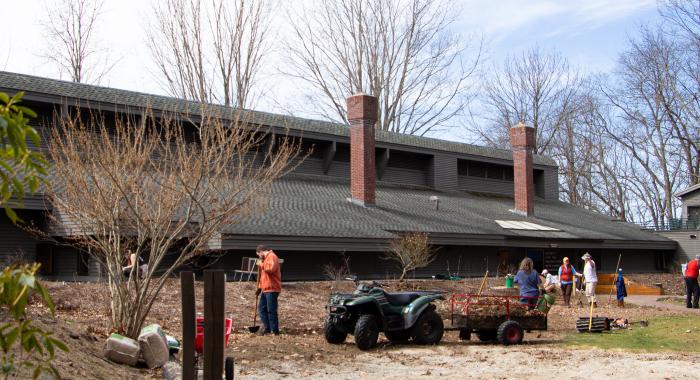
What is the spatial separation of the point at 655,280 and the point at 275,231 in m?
20.9

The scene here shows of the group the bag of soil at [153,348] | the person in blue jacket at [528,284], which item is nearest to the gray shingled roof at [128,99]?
the person in blue jacket at [528,284]

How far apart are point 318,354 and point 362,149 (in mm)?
17674

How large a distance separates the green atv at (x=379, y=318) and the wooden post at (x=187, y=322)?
19.1ft

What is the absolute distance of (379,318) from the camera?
13414mm

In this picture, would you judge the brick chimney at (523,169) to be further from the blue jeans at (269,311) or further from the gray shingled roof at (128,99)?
the blue jeans at (269,311)

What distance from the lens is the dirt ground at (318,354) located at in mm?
10031

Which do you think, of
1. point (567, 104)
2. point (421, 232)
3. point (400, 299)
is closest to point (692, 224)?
point (567, 104)

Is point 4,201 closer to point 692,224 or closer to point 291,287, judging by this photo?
point 291,287

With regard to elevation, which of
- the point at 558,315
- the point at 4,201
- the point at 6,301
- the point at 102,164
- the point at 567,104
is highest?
the point at 567,104

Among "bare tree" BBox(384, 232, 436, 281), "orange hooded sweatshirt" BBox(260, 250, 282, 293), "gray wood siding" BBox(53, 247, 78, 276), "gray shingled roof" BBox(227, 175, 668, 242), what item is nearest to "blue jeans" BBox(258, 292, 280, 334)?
"orange hooded sweatshirt" BBox(260, 250, 282, 293)

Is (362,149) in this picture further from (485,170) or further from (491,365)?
(491,365)

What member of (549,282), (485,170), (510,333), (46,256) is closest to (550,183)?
(485,170)

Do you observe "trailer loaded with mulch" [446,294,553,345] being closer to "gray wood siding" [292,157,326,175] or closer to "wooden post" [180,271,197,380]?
"wooden post" [180,271,197,380]

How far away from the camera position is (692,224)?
1766 inches
